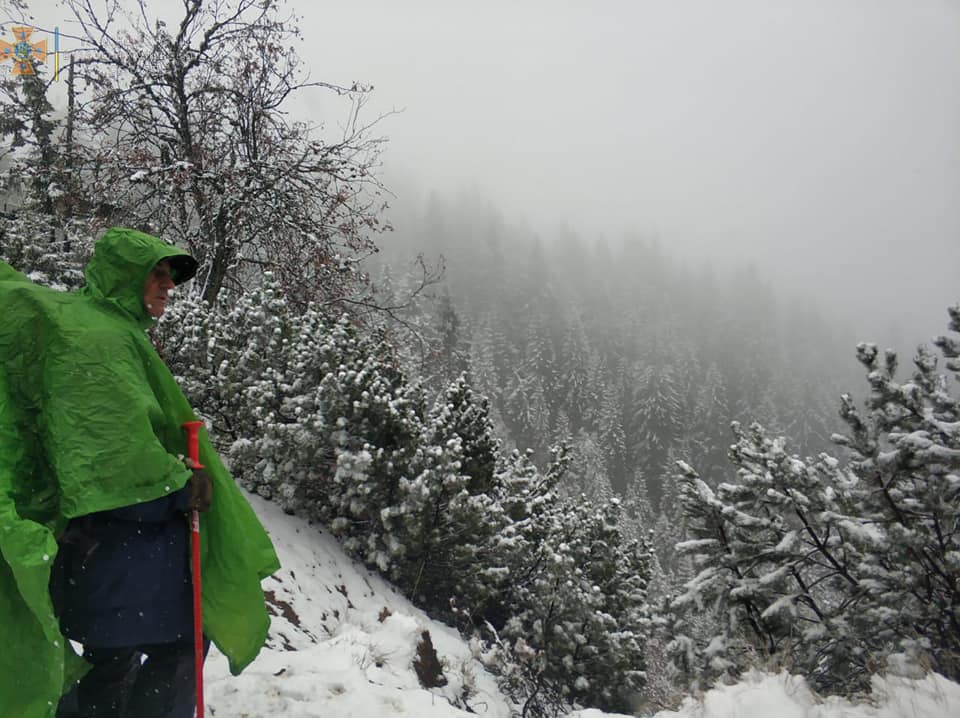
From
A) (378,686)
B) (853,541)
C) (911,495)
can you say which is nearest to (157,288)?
(378,686)

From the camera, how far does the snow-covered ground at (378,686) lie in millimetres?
2939

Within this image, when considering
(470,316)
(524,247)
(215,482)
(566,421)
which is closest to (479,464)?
(215,482)

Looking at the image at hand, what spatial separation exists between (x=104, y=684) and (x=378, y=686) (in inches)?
78.9

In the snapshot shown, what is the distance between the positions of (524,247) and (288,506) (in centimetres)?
14651

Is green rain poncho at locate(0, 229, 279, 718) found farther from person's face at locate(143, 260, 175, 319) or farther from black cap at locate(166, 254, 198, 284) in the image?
black cap at locate(166, 254, 198, 284)

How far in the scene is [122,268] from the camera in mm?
2023

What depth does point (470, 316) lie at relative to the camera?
309 feet

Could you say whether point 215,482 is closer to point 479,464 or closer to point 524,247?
point 479,464

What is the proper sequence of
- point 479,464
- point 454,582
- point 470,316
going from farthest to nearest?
point 470,316
point 479,464
point 454,582

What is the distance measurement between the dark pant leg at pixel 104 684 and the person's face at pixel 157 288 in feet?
3.96

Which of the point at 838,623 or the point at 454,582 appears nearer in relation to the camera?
the point at 838,623

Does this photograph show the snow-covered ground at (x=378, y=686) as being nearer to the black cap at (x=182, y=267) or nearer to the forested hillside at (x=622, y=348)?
the black cap at (x=182, y=267)

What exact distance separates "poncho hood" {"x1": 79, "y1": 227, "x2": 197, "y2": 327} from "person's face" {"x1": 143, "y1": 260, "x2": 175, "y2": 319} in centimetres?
4

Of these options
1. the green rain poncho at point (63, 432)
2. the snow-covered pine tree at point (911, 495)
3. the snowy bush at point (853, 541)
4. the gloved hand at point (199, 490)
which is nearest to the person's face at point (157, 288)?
the green rain poncho at point (63, 432)
